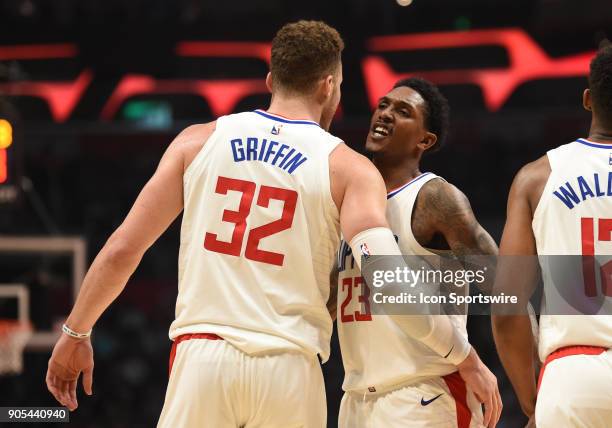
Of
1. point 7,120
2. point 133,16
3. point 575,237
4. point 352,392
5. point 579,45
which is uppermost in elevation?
point 133,16

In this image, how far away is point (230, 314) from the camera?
10.5 ft

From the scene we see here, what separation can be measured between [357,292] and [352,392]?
1.41 feet

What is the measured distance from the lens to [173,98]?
43.7 feet

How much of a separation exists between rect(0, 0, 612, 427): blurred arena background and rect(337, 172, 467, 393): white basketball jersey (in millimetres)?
7945

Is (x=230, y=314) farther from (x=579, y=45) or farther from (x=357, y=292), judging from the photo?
(x=579, y=45)

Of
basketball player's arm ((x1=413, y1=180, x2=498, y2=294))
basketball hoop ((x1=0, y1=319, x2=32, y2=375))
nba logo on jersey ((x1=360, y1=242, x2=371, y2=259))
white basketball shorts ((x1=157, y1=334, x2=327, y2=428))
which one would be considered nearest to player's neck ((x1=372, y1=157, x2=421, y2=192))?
basketball player's arm ((x1=413, y1=180, x2=498, y2=294))

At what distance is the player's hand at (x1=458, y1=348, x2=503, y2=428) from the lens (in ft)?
11.0

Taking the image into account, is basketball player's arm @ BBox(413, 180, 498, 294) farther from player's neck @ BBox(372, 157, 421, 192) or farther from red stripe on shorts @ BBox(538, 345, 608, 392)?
red stripe on shorts @ BBox(538, 345, 608, 392)

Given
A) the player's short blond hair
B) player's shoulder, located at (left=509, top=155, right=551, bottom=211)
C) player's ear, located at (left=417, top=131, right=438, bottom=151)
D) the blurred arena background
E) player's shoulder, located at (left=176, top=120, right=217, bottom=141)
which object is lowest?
player's shoulder, located at (left=509, top=155, right=551, bottom=211)

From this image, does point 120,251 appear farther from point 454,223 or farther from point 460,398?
point 460,398

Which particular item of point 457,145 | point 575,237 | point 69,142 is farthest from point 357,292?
point 69,142

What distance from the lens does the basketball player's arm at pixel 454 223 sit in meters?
3.59

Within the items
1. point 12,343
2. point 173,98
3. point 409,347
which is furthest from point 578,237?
point 173,98

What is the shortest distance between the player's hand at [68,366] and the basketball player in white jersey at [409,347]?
1056 millimetres
